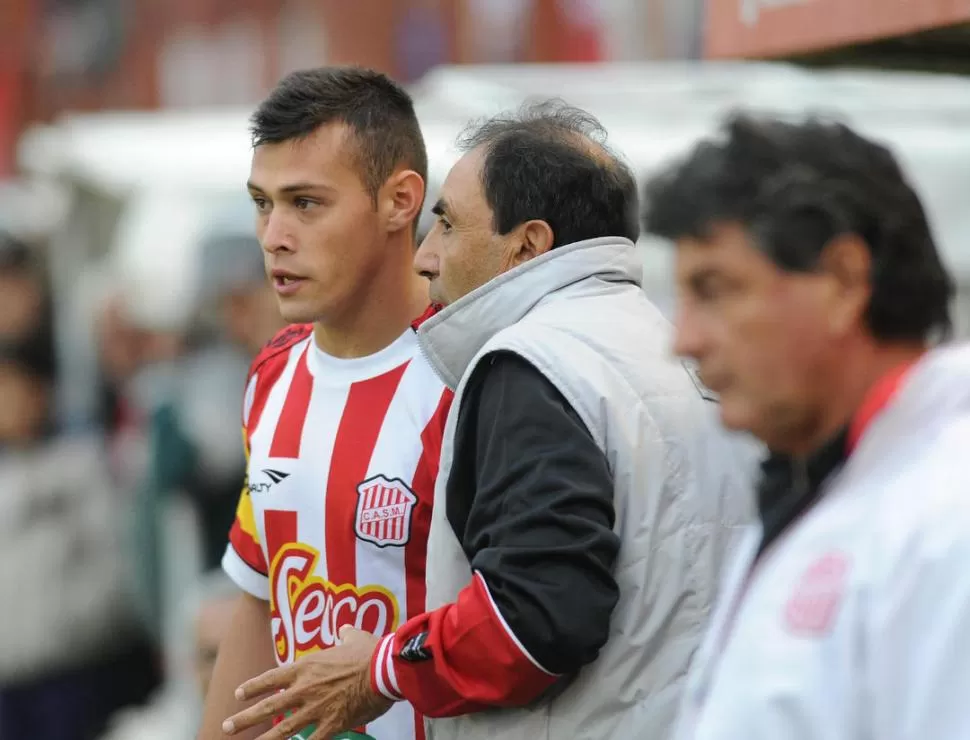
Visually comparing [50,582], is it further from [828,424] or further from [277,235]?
[828,424]

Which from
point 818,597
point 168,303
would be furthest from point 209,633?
point 168,303

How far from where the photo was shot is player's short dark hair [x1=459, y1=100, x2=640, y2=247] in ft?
10.2

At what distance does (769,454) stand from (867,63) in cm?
292

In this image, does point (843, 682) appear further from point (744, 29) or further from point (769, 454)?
point (744, 29)

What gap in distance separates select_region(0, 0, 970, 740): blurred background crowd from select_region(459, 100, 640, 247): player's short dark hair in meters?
0.93

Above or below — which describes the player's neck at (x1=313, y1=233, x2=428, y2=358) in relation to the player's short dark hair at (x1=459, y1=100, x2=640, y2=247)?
below

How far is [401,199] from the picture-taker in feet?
11.9

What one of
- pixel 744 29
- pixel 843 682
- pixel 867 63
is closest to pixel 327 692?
pixel 843 682

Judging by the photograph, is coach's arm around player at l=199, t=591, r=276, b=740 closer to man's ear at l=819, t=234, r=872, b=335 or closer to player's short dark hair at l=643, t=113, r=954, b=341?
player's short dark hair at l=643, t=113, r=954, b=341

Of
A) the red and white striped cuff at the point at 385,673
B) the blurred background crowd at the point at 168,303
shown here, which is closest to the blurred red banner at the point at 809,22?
the blurred background crowd at the point at 168,303

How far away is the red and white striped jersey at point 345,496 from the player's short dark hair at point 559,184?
1.64ft

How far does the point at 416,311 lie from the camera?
3.63 metres

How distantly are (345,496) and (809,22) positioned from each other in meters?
1.76

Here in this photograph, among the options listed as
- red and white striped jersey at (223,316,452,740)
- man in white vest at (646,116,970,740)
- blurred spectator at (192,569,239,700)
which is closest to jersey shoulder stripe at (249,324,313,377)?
red and white striped jersey at (223,316,452,740)
